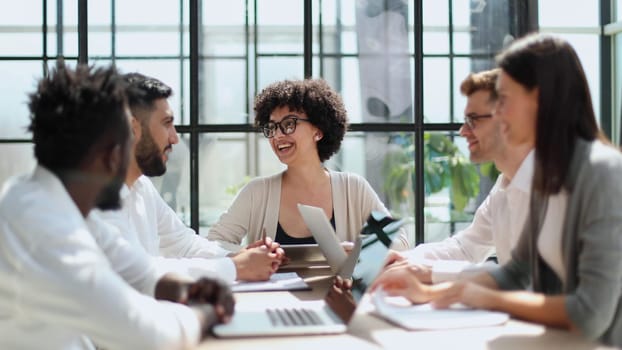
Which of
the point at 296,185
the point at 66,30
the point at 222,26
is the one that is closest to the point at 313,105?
the point at 296,185

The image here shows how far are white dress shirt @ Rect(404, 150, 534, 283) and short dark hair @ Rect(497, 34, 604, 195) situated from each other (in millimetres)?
288

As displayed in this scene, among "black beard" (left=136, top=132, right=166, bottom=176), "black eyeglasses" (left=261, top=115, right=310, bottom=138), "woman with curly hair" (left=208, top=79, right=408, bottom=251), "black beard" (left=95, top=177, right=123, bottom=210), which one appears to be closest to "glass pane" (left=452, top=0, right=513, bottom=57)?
"woman with curly hair" (left=208, top=79, right=408, bottom=251)

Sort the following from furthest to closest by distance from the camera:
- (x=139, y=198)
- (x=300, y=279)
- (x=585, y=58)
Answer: (x=585, y=58) < (x=139, y=198) < (x=300, y=279)

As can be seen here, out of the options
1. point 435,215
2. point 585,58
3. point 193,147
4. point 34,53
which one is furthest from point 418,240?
point 34,53

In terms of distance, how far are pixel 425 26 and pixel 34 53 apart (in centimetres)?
268

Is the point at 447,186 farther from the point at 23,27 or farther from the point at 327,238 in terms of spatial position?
the point at 23,27

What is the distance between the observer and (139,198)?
2.68 m

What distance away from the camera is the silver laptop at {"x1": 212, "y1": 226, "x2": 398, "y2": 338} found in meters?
1.60

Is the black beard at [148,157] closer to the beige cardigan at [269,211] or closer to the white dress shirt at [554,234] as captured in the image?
the beige cardigan at [269,211]

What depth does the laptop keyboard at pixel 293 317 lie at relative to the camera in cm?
168

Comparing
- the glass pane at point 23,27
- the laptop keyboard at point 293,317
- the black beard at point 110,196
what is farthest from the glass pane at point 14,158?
the laptop keyboard at point 293,317

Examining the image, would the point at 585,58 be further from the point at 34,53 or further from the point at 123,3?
the point at 34,53

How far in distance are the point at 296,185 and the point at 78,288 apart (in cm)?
213

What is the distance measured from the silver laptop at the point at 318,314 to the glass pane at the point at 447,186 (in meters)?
2.62
